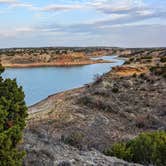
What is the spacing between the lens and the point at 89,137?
50.7 ft

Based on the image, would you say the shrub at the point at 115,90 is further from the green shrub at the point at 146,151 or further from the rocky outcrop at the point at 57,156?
the rocky outcrop at the point at 57,156

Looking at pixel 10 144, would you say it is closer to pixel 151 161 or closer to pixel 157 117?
pixel 151 161

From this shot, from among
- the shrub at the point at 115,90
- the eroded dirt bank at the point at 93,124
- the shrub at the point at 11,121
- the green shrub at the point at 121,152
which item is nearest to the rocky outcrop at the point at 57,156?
the eroded dirt bank at the point at 93,124

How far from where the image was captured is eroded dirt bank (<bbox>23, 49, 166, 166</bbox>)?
34.5 ft

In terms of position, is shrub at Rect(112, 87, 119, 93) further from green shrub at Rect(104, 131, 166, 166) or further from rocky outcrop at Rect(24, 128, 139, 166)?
rocky outcrop at Rect(24, 128, 139, 166)

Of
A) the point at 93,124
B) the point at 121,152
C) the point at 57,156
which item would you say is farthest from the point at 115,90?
the point at 57,156

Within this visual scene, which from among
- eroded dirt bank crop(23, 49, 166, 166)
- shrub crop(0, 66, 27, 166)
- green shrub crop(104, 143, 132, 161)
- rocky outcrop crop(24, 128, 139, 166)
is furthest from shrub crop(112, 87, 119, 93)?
shrub crop(0, 66, 27, 166)

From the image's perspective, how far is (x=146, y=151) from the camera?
11.5 metres

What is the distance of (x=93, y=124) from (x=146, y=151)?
6242mm

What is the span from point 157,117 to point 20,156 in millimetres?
10919

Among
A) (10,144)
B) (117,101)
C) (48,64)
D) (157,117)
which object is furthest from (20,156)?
(48,64)

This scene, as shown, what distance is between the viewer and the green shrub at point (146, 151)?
1141cm

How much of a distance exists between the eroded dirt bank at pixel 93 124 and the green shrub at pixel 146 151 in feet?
2.12

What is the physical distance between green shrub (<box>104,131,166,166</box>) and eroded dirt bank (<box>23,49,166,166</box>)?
646mm
